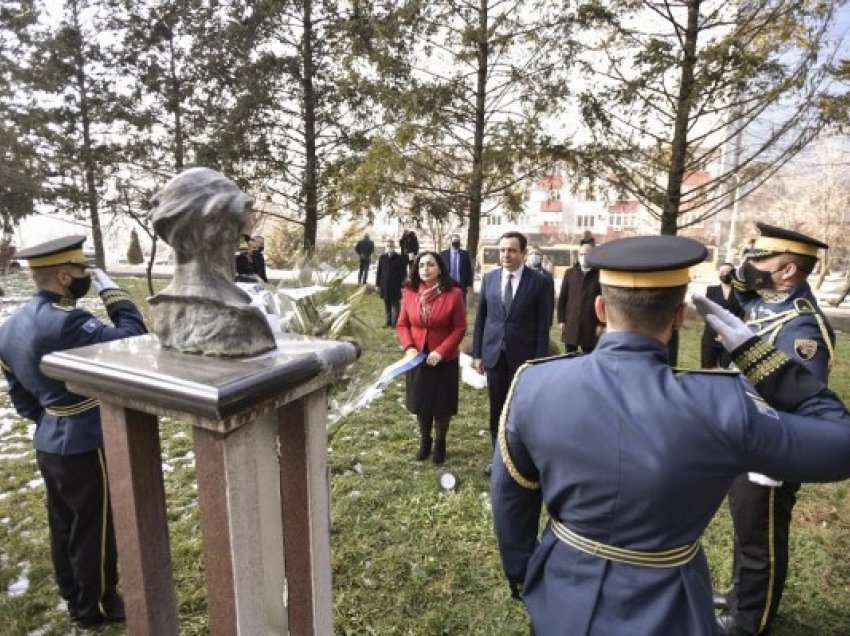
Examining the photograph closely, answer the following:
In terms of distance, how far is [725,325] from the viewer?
1489 millimetres

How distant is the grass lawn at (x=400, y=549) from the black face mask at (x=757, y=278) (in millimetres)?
1655

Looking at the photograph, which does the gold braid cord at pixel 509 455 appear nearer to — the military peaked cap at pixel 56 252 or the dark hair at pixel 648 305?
the dark hair at pixel 648 305

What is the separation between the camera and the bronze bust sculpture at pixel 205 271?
1.65 meters

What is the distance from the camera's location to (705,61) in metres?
7.18

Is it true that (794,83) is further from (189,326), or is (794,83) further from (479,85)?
(189,326)

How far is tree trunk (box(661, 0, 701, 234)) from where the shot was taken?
7203 mm

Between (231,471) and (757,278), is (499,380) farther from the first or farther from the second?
(231,471)

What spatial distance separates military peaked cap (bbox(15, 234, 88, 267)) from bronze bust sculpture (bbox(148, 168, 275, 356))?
1.01 meters

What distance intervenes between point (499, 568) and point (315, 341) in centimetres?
199

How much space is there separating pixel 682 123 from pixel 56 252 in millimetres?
7514

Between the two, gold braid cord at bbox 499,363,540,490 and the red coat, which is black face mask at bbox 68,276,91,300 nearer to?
gold braid cord at bbox 499,363,540,490

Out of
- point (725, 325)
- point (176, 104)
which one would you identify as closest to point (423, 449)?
point (725, 325)

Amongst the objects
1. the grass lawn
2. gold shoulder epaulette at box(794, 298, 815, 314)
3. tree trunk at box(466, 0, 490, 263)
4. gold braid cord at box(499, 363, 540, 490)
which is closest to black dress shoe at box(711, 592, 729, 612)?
the grass lawn

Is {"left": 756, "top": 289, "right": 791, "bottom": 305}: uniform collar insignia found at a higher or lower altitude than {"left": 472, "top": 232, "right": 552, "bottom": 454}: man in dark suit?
higher
